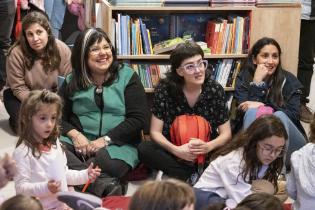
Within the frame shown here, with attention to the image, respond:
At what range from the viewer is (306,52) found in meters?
4.14

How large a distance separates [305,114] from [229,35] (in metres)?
0.87

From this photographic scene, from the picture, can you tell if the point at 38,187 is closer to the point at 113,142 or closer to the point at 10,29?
the point at 113,142

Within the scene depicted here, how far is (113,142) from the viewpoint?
3199 millimetres

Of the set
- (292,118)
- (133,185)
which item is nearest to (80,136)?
(133,185)

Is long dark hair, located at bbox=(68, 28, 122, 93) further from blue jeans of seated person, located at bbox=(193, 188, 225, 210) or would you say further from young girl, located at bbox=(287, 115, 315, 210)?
young girl, located at bbox=(287, 115, 315, 210)

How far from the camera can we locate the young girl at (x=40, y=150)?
2.41 m

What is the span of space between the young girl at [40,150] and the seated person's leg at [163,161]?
72cm

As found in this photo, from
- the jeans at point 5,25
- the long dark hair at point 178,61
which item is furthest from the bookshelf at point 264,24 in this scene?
the jeans at point 5,25

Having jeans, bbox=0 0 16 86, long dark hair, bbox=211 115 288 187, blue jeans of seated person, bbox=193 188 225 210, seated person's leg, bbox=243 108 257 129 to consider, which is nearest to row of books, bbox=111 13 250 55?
seated person's leg, bbox=243 108 257 129

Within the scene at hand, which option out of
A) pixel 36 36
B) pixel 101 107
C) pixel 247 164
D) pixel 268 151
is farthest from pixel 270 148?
pixel 36 36

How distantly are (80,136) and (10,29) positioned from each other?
63.8 inches

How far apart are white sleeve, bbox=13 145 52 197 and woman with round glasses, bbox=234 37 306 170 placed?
1.41 m

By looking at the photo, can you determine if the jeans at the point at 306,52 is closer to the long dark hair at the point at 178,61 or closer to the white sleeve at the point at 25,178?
the long dark hair at the point at 178,61

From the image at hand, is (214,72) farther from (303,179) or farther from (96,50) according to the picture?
(303,179)
